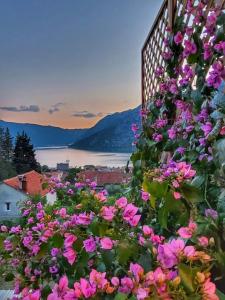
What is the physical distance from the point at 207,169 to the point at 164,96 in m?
0.65

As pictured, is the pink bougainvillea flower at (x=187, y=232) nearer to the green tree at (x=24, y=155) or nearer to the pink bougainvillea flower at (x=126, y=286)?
the pink bougainvillea flower at (x=126, y=286)

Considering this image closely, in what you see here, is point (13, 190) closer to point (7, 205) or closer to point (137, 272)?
Answer: point (7, 205)

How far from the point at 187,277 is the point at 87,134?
4.15 meters

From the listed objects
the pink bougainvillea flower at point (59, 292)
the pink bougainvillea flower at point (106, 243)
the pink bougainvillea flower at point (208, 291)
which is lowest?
the pink bougainvillea flower at point (59, 292)

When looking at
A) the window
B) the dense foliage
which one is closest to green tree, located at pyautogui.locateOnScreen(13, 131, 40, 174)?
the window

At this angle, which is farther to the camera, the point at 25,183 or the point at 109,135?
the point at 25,183

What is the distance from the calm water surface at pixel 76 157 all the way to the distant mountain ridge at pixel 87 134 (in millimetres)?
63

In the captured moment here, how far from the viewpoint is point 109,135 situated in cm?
412

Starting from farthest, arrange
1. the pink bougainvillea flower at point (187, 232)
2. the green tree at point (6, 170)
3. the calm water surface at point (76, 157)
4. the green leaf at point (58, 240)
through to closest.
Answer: the green tree at point (6, 170), the calm water surface at point (76, 157), the green leaf at point (58, 240), the pink bougainvillea flower at point (187, 232)

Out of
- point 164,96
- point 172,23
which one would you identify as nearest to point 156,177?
point 164,96

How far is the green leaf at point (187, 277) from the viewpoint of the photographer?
473 millimetres

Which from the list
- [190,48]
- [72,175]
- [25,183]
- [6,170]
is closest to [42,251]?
[190,48]

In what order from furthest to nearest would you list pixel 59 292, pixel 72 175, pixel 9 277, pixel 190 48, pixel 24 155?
pixel 24 155, pixel 72 175, pixel 9 277, pixel 190 48, pixel 59 292

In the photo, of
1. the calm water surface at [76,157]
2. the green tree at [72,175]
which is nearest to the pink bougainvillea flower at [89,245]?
the green tree at [72,175]
